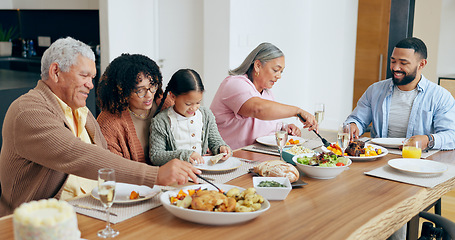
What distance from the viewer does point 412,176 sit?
1953 millimetres

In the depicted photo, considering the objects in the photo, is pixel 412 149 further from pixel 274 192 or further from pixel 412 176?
pixel 274 192

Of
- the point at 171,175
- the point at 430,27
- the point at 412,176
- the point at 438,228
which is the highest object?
the point at 430,27

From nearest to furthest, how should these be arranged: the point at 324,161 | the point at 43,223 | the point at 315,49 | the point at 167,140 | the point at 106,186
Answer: the point at 43,223
the point at 106,186
the point at 324,161
the point at 167,140
the point at 315,49

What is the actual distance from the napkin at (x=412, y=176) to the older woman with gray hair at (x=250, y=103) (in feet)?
2.55

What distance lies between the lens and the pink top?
277cm

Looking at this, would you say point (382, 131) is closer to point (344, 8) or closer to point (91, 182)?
point (91, 182)

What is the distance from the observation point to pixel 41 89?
174 centimetres

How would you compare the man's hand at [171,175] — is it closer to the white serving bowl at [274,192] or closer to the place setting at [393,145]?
the white serving bowl at [274,192]

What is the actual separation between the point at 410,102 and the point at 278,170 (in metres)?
1.36

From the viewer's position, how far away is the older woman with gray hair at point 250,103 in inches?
106

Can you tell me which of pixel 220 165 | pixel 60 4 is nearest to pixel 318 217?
pixel 220 165

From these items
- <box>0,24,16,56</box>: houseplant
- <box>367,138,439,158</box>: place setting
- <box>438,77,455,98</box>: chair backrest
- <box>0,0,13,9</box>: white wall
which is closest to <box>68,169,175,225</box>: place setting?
<box>367,138,439,158</box>: place setting

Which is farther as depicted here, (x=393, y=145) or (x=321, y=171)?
(x=393, y=145)

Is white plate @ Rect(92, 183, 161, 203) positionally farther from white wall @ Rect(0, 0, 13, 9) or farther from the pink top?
white wall @ Rect(0, 0, 13, 9)
